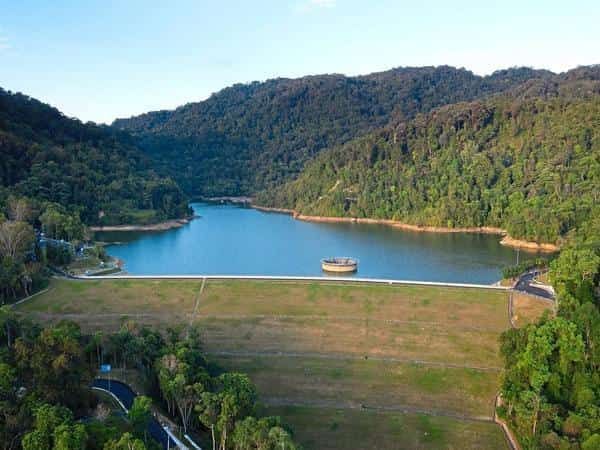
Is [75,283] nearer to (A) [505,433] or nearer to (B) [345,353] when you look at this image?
(B) [345,353]

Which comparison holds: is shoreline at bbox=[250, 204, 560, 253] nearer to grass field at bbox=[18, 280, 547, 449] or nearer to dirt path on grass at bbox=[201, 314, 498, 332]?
grass field at bbox=[18, 280, 547, 449]

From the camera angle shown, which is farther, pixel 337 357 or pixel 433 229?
pixel 433 229

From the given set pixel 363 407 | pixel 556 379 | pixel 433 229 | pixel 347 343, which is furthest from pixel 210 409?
pixel 433 229

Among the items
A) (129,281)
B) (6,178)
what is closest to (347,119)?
(6,178)

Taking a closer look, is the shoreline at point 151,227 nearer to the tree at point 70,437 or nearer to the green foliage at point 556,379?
the green foliage at point 556,379

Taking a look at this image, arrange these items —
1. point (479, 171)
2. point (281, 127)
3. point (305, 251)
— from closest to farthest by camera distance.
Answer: point (305, 251) < point (479, 171) < point (281, 127)

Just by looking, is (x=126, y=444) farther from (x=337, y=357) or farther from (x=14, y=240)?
(x=14, y=240)
